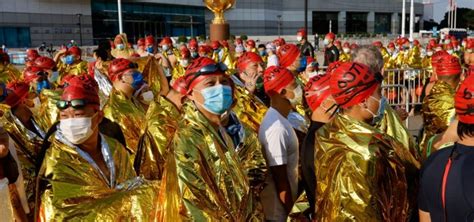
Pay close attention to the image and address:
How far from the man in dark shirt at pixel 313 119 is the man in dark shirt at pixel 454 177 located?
0.79 m

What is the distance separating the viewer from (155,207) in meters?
2.93

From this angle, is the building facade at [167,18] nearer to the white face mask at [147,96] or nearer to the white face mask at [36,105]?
the white face mask at [36,105]

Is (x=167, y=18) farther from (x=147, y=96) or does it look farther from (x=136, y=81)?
→ (x=136, y=81)

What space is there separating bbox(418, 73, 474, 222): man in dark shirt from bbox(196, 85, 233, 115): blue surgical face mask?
1.29 m

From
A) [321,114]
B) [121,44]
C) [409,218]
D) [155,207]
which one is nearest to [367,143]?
[409,218]

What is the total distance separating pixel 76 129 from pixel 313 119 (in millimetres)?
1596

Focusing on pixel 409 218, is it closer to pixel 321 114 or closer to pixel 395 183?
pixel 395 183

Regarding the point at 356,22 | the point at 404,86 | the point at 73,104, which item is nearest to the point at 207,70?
the point at 73,104

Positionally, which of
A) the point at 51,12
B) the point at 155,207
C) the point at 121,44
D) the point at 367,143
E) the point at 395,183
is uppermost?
the point at 51,12

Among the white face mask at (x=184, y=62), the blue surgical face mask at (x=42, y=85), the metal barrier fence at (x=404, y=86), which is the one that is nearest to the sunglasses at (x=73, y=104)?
the blue surgical face mask at (x=42, y=85)

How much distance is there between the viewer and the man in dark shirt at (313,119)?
3061 millimetres

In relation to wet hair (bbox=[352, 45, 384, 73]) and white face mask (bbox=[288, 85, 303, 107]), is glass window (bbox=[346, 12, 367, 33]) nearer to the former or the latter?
wet hair (bbox=[352, 45, 384, 73])

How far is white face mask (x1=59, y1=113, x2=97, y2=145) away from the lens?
3.16 m

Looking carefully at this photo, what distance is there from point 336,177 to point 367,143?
0.24m
